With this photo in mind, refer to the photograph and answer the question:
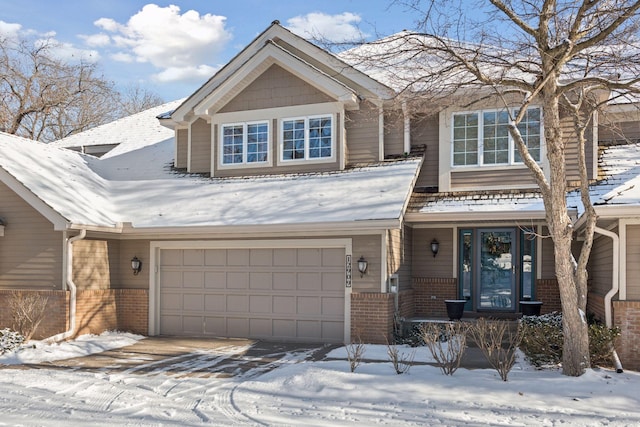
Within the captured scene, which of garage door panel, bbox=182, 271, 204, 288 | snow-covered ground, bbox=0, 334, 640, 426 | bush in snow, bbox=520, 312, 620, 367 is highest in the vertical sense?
garage door panel, bbox=182, 271, 204, 288

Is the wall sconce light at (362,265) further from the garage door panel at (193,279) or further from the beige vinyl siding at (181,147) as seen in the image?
the beige vinyl siding at (181,147)

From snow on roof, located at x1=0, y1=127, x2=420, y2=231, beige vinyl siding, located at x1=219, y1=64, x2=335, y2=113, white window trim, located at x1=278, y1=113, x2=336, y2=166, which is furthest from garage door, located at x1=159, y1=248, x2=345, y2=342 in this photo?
beige vinyl siding, located at x1=219, y1=64, x2=335, y2=113

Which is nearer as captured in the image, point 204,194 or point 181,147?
point 204,194

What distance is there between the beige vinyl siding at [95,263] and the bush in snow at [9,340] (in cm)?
156

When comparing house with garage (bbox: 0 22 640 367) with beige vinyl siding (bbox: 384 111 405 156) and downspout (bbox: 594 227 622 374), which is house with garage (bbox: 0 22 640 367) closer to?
beige vinyl siding (bbox: 384 111 405 156)

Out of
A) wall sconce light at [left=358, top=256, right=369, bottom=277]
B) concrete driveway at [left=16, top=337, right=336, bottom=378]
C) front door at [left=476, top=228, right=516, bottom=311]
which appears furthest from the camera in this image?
front door at [left=476, top=228, right=516, bottom=311]

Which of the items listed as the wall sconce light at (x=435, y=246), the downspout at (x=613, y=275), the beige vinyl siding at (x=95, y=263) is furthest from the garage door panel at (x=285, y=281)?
the downspout at (x=613, y=275)

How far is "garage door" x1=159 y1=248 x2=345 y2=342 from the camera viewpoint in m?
12.4

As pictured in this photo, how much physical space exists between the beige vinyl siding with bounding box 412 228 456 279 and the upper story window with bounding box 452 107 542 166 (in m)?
1.78

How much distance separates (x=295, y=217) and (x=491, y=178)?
486 cm

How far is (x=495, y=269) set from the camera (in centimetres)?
1410

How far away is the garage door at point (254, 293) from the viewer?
40.7ft

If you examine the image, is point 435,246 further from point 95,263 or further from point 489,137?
point 95,263

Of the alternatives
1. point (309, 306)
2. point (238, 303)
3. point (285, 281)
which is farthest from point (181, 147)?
point (309, 306)
